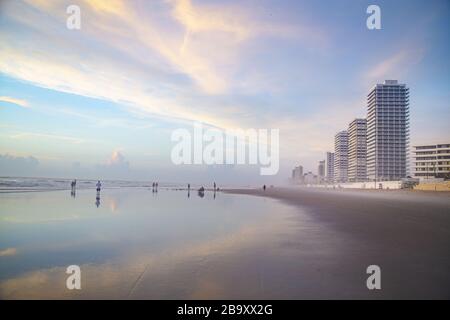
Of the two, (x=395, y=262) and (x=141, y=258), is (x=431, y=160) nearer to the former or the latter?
(x=395, y=262)

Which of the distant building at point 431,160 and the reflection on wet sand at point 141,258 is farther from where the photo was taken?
the distant building at point 431,160

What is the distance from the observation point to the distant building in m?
154

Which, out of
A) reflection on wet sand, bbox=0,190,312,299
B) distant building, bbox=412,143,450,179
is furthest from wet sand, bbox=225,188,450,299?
distant building, bbox=412,143,450,179

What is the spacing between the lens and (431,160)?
16012 cm

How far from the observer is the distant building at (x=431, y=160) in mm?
154250

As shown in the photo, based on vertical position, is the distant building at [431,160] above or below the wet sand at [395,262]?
above

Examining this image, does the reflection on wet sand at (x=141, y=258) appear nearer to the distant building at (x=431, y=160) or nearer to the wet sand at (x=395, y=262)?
the wet sand at (x=395, y=262)

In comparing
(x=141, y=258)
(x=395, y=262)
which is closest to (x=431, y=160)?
(x=395, y=262)

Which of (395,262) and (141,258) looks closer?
(395,262)

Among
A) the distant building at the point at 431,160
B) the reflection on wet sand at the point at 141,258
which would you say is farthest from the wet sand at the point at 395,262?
the distant building at the point at 431,160

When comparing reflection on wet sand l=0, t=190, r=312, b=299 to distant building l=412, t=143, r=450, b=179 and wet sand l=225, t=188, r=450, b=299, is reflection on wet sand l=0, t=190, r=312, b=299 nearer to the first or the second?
wet sand l=225, t=188, r=450, b=299
